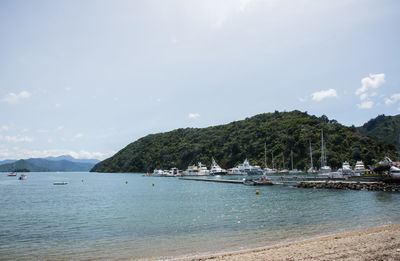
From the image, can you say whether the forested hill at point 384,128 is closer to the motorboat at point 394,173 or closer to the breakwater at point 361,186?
the motorboat at point 394,173

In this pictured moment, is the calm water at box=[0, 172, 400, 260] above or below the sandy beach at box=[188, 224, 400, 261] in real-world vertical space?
below

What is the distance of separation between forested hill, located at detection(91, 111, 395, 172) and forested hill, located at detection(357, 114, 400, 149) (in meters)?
→ 18.1

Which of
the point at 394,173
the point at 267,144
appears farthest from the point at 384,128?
the point at 394,173

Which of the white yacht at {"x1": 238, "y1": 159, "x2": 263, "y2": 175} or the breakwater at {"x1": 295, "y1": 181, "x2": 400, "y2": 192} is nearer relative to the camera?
the breakwater at {"x1": 295, "y1": 181, "x2": 400, "y2": 192}

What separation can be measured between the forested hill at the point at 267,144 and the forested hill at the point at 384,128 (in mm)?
18122

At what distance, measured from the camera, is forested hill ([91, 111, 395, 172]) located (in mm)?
117469

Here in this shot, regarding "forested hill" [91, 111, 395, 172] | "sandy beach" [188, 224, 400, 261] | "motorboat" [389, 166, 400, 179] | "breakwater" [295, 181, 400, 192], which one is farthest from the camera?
"forested hill" [91, 111, 395, 172]

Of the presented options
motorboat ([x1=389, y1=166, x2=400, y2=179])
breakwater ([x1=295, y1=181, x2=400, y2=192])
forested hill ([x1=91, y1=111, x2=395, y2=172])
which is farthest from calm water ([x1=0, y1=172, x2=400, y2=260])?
forested hill ([x1=91, y1=111, x2=395, y2=172])

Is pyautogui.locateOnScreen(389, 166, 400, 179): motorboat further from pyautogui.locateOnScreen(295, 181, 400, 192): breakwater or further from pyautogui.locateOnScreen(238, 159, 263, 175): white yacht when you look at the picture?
pyautogui.locateOnScreen(238, 159, 263, 175): white yacht

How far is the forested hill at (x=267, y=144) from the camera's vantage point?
385 ft

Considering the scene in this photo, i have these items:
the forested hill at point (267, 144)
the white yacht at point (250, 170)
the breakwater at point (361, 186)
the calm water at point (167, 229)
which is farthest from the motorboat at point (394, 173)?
the white yacht at point (250, 170)

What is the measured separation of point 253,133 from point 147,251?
141 metres

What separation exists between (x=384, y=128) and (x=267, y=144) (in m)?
68.9

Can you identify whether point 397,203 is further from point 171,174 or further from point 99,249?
point 171,174
